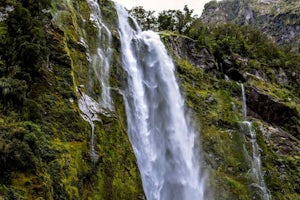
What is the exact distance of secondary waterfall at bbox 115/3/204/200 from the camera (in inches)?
852

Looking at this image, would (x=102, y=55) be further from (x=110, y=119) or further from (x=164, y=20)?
(x=164, y=20)

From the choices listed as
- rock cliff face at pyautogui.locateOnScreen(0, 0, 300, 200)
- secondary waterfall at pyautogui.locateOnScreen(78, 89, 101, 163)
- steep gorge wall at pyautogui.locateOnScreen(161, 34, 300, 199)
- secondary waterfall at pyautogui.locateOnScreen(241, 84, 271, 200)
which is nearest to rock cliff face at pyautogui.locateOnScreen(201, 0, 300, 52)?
steep gorge wall at pyautogui.locateOnScreen(161, 34, 300, 199)

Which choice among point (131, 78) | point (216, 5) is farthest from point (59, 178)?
point (216, 5)

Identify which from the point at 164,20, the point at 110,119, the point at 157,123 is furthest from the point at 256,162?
the point at 164,20

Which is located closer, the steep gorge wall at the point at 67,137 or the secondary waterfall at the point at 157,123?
the steep gorge wall at the point at 67,137

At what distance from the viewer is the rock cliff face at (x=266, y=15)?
353 feet

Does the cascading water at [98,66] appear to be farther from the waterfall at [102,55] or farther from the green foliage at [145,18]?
the green foliage at [145,18]

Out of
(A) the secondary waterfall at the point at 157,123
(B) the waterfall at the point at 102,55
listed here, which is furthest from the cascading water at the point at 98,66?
(A) the secondary waterfall at the point at 157,123

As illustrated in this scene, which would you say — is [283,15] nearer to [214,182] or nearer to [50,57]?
[214,182]

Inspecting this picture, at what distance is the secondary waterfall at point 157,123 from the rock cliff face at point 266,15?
2942 inches

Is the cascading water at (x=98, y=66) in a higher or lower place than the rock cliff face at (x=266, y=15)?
lower

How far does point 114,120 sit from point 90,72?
3274mm

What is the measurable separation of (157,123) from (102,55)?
5.31 metres

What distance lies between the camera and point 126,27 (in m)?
28.4
